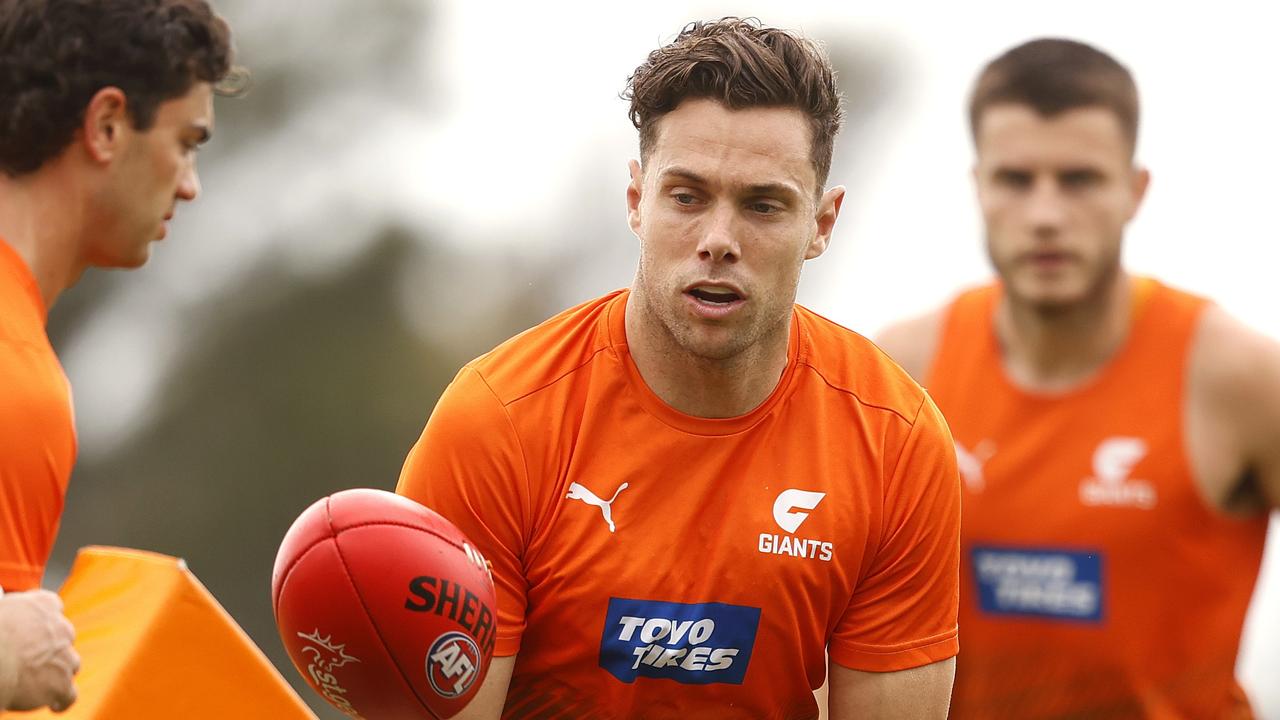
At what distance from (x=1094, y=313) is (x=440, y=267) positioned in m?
16.6

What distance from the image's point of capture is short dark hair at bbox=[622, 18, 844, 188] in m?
4.69

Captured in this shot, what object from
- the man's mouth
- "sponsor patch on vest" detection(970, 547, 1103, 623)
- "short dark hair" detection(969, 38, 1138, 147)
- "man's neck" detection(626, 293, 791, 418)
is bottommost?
"sponsor patch on vest" detection(970, 547, 1103, 623)

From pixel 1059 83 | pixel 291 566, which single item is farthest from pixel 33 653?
pixel 1059 83

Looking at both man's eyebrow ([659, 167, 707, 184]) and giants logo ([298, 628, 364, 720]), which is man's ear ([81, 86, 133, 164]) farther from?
man's eyebrow ([659, 167, 707, 184])

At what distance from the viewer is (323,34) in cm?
2467

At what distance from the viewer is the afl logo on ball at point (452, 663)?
13.7ft

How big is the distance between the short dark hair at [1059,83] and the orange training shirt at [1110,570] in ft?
2.37

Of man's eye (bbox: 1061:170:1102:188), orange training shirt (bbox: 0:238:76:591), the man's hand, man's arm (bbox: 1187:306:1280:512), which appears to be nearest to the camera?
the man's hand

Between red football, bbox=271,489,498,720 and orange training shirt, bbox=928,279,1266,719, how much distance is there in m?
2.12

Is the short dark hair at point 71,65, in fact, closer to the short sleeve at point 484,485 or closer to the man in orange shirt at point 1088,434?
the short sleeve at point 484,485

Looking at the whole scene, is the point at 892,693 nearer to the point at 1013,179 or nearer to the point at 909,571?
the point at 909,571

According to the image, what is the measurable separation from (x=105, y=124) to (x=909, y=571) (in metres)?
2.30

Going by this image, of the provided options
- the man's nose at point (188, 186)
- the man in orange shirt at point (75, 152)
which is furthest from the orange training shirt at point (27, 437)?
the man's nose at point (188, 186)

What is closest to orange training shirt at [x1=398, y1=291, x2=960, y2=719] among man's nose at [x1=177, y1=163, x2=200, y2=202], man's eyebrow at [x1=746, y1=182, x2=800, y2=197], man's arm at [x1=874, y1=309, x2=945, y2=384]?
man's eyebrow at [x1=746, y1=182, x2=800, y2=197]
